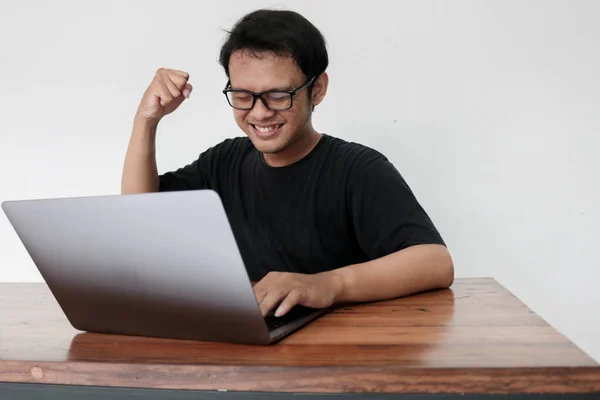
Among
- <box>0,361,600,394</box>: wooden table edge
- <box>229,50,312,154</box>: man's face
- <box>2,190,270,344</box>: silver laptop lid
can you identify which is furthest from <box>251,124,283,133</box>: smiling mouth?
<box>0,361,600,394</box>: wooden table edge

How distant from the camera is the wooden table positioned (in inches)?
29.3

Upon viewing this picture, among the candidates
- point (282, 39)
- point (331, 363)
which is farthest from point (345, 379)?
point (282, 39)

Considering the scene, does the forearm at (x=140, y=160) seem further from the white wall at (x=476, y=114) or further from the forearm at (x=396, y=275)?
the white wall at (x=476, y=114)

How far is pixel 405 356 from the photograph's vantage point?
805 millimetres

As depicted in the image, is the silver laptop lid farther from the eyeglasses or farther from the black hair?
the black hair

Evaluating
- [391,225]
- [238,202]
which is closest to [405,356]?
[391,225]

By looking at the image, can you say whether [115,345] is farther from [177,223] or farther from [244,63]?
[244,63]

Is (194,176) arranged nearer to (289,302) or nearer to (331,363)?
(289,302)

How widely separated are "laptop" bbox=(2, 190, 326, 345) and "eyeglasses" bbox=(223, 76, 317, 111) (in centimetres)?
56

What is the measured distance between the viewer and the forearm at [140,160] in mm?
1621

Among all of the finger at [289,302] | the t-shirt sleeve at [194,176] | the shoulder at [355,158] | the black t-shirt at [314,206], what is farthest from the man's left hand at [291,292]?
the t-shirt sleeve at [194,176]

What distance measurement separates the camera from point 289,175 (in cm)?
166

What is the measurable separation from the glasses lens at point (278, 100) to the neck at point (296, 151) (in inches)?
7.5

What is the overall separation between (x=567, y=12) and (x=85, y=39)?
1.67m
